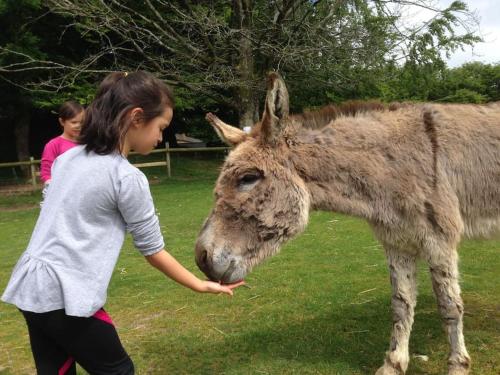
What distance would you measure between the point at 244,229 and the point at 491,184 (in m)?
2.06

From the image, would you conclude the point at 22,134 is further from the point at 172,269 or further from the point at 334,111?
the point at 172,269

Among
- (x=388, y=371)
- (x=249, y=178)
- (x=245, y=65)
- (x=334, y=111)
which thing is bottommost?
(x=388, y=371)

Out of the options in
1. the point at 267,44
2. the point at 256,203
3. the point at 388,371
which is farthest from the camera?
the point at 267,44

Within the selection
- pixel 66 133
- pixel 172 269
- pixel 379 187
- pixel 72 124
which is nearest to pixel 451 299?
pixel 379 187

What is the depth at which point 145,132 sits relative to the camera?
2.25m

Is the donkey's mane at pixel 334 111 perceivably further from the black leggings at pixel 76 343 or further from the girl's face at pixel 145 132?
the black leggings at pixel 76 343

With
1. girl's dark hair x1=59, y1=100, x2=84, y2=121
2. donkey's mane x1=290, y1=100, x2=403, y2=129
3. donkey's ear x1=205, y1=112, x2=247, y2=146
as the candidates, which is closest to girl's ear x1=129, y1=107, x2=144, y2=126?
donkey's ear x1=205, y1=112, x2=247, y2=146

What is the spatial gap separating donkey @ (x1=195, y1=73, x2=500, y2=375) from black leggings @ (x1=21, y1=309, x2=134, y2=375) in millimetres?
811

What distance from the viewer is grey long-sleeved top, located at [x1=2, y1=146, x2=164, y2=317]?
204 cm

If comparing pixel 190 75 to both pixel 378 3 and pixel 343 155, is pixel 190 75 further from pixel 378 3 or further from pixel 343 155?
pixel 343 155

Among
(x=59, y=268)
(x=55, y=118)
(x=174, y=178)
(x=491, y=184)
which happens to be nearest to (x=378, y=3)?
(x=174, y=178)

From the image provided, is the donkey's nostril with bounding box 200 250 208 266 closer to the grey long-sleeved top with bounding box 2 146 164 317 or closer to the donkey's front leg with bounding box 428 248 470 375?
the grey long-sleeved top with bounding box 2 146 164 317

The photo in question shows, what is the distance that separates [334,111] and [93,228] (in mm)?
2178

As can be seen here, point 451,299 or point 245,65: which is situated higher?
point 245,65
